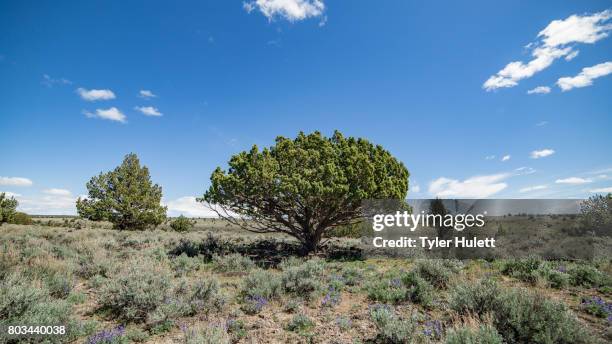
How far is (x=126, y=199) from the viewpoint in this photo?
34438mm

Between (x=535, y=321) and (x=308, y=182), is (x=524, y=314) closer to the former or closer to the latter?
(x=535, y=321)

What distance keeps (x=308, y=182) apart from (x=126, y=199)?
2752cm

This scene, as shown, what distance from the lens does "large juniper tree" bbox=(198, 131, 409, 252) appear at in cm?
1647

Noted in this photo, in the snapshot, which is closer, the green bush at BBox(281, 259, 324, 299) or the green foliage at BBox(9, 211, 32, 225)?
the green bush at BBox(281, 259, 324, 299)

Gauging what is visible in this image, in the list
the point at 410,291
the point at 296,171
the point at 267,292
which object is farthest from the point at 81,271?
the point at 410,291

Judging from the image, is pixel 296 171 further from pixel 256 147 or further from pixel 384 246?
pixel 384 246

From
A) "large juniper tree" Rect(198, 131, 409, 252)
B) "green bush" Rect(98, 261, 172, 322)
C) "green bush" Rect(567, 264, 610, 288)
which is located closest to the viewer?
"green bush" Rect(98, 261, 172, 322)

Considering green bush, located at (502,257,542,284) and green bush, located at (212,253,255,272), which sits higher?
green bush, located at (502,257,542,284)

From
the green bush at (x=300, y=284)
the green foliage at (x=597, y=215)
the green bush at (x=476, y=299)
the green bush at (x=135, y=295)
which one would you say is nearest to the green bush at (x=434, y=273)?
the green bush at (x=476, y=299)

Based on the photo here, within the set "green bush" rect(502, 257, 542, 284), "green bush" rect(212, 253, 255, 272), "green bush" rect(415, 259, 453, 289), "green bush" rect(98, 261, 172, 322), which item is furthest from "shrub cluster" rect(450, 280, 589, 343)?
"green bush" rect(212, 253, 255, 272)

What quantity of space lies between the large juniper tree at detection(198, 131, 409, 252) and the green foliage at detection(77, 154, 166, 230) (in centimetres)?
2157

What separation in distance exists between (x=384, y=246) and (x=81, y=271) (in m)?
15.7

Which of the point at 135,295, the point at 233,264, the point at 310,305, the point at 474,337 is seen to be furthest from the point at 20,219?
the point at 474,337

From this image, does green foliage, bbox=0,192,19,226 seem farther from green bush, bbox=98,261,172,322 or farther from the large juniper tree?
green bush, bbox=98,261,172,322
